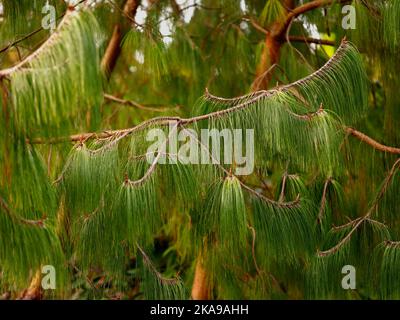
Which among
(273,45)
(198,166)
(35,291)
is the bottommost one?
(35,291)

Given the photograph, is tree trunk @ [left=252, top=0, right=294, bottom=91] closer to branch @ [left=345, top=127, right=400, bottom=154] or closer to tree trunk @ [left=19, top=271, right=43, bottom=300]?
branch @ [left=345, top=127, right=400, bottom=154]

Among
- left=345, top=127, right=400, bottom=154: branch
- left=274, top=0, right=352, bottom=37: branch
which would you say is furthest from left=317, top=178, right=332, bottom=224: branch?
left=274, top=0, right=352, bottom=37: branch

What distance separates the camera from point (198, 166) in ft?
4.15

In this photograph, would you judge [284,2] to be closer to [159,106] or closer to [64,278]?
[159,106]

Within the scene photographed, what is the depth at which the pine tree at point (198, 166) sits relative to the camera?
986 mm

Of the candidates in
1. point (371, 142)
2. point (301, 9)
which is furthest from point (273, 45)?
point (371, 142)

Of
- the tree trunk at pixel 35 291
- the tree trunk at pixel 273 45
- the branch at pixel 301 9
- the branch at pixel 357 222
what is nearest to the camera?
the branch at pixel 357 222

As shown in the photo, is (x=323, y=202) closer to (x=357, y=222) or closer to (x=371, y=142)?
(x=357, y=222)

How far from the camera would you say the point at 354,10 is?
173 centimetres

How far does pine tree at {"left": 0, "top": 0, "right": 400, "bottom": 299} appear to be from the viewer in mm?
986

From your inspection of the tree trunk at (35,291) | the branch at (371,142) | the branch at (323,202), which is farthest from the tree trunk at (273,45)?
the tree trunk at (35,291)

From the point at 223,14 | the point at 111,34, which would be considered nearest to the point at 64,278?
the point at 111,34

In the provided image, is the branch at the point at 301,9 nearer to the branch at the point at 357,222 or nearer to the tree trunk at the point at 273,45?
the tree trunk at the point at 273,45

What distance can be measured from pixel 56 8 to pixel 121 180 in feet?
2.00
